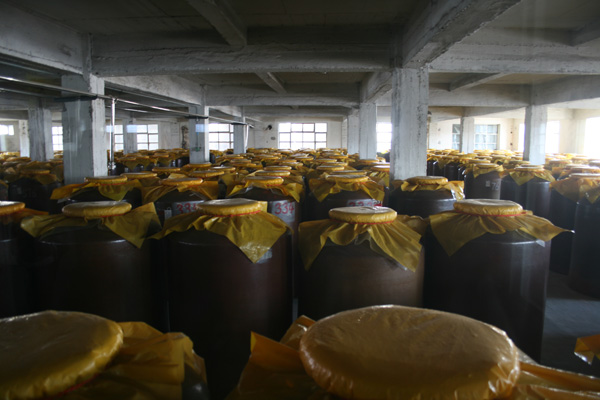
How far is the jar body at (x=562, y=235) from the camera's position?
446cm

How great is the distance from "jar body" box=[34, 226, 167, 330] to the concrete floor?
2.63 metres

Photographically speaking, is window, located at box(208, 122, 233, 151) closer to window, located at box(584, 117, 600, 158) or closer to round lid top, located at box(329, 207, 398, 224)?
window, located at box(584, 117, 600, 158)

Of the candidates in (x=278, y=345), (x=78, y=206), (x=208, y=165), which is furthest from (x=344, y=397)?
(x=208, y=165)

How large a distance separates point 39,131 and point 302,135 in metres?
14.5

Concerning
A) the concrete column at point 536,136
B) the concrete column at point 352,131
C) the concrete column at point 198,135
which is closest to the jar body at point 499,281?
the concrete column at point 198,135

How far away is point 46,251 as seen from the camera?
2.06 m

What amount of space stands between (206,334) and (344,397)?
129 centimetres

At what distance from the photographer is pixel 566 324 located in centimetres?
329

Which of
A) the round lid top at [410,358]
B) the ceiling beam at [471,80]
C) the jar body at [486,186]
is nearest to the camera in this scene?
the round lid top at [410,358]

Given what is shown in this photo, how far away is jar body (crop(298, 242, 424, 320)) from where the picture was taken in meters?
1.92

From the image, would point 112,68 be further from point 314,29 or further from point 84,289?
point 84,289

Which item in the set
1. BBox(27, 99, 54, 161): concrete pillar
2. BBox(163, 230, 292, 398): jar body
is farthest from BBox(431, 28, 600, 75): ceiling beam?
BBox(27, 99, 54, 161): concrete pillar

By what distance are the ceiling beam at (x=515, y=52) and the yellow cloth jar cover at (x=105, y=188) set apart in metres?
4.42

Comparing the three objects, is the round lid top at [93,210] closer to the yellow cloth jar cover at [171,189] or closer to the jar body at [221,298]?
the jar body at [221,298]
